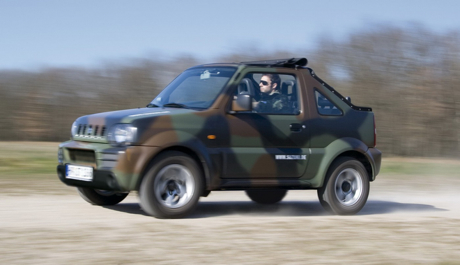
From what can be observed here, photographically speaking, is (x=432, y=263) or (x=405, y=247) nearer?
(x=432, y=263)

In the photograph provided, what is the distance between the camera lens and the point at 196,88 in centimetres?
879

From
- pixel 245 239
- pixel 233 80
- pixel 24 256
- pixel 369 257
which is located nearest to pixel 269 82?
pixel 233 80

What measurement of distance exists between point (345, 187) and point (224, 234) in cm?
274

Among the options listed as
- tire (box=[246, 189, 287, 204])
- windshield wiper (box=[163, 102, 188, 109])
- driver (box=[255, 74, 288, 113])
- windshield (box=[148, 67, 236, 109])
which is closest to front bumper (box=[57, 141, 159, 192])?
windshield wiper (box=[163, 102, 188, 109])

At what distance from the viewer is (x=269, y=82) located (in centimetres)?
888

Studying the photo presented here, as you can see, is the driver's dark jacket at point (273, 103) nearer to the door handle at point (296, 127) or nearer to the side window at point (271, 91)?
the side window at point (271, 91)

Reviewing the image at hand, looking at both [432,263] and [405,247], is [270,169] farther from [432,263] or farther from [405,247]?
[432,263]

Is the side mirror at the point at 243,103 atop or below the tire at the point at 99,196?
atop

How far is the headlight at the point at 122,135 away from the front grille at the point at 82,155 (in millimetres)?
322

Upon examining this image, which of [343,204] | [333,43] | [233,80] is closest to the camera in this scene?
[233,80]

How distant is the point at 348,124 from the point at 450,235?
7.27 ft

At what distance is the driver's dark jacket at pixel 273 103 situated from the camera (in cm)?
874

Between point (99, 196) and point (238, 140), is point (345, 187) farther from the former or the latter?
point (99, 196)

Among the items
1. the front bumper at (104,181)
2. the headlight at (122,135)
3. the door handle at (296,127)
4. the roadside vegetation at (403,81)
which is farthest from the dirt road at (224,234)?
the roadside vegetation at (403,81)
